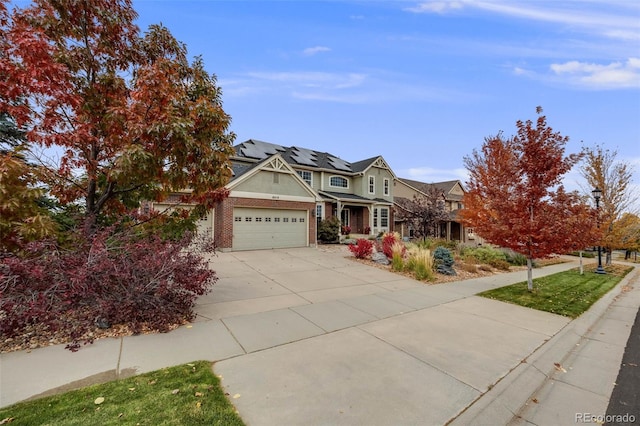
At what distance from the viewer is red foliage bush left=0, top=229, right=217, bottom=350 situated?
4059mm

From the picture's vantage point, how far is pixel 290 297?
6.81 metres

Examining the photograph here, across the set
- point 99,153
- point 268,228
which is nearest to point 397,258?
point 268,228

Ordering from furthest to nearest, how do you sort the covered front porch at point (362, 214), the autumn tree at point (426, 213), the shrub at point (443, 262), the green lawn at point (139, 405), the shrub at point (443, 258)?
the covered front porch at point (362, 214)
the autumn tree at point (426, 213)
the shrub at point (443, 258)
the shrub at point (443, 262)
the green lawn at point (139, 405)

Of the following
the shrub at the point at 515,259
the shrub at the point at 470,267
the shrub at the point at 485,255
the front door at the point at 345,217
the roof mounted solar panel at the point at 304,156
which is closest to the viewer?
the shrub at the point at 470,267

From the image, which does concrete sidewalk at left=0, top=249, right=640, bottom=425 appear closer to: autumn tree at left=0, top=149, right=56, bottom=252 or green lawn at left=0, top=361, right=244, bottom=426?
green lawn at left=0, top=361, right=244, bottom=426

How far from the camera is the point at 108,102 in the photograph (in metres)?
5.47

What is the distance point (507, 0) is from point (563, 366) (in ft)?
31.3

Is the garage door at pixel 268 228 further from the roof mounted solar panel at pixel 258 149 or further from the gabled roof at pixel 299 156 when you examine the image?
the roof mounted solar panel at pixel 258 149

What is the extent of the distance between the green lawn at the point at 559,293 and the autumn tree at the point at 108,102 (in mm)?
8240

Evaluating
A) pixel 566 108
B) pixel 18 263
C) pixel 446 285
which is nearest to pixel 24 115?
pixel 18 263

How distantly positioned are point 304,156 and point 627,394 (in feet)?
73.6

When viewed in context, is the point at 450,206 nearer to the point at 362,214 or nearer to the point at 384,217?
the point at 384,217

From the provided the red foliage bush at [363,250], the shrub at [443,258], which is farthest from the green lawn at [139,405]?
the red foliage bush at [363,250]

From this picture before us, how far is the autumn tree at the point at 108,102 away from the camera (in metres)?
4.59
